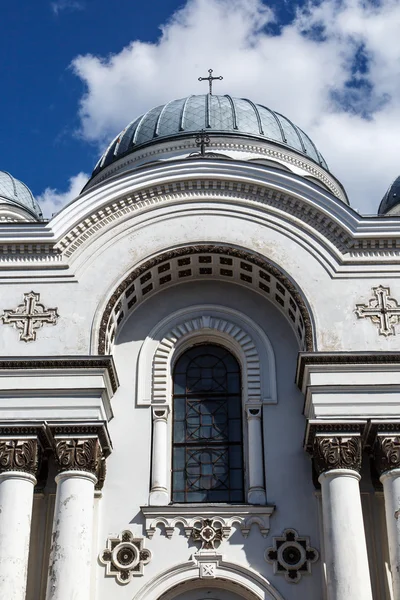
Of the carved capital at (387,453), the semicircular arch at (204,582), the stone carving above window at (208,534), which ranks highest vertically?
the carved capital at (387,453)

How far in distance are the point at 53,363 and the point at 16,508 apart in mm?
2351

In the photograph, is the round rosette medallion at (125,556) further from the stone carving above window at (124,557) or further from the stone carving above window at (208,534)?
the stone carving above window at (208,534)

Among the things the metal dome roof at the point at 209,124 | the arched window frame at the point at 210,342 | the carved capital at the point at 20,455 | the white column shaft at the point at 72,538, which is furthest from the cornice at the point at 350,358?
the metal dome roof at the point at 209,124

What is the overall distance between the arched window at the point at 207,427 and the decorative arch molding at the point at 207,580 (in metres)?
1.15

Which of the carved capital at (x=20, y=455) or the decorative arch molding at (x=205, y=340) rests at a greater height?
the decorative arch molding at (x=205, y=340)

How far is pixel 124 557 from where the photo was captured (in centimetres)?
1422

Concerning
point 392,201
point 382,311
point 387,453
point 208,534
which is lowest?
point 208,534

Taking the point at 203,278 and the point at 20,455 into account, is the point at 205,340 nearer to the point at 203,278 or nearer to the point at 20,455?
the point at 203,278

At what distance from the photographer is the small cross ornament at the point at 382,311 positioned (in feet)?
48.7

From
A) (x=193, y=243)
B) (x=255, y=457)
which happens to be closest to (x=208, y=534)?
(x=255, y=457)

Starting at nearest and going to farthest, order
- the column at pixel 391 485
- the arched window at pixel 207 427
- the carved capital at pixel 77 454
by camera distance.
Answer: the column at pixel 391 485, the carved capital at pixel 77 454, the arched window at pixel 207 427

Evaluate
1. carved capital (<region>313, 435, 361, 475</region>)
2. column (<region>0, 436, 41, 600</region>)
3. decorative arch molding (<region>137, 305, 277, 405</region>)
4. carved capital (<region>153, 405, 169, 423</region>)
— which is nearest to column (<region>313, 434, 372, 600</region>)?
carved capital (<region>313, 435, 361, 475</region>)

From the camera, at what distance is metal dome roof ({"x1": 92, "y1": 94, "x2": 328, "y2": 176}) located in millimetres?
22344

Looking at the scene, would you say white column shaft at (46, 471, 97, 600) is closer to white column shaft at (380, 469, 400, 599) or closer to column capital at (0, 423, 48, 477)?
column capital at (0, 423, 48, 477)
